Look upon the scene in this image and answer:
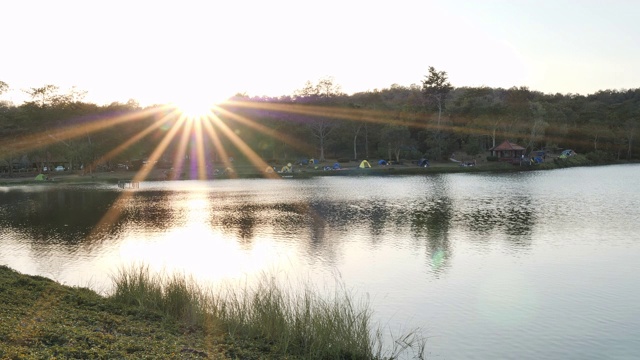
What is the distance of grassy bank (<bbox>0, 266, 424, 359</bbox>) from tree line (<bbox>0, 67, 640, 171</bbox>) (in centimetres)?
8329

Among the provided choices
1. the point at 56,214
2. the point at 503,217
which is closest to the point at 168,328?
the point at 503,217

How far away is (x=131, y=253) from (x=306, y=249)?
8.90m

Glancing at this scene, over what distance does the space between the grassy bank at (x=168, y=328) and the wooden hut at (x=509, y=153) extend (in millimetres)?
86457

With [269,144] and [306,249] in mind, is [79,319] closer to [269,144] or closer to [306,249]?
[306,249]

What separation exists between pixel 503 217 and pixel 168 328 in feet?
89.2

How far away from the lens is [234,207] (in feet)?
141

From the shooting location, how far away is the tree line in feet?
308

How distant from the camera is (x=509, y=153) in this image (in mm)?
93188

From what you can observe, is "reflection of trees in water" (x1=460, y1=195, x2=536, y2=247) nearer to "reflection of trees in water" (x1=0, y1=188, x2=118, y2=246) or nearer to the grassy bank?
the grassy bank

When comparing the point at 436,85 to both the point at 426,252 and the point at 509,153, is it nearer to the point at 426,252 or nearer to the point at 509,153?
the point at 509,153

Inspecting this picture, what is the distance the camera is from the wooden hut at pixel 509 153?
9188cm

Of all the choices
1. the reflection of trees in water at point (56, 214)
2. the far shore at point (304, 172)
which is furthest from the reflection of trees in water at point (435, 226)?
the far shore at point (304, 172)

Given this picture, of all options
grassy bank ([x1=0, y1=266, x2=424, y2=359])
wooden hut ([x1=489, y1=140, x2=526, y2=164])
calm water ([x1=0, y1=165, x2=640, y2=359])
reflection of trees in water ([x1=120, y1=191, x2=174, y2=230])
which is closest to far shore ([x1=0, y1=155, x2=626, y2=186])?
wooden hut ([x1=489, y1=140, x2=526, y2=164])

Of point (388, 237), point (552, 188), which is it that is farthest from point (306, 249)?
point (552, 188)
